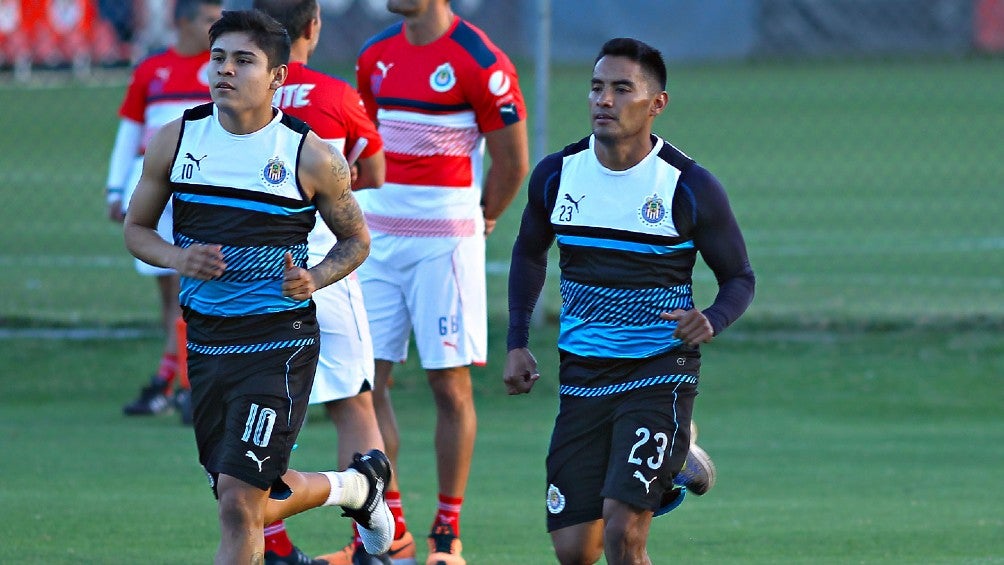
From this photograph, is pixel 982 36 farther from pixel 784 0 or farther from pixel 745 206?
pixel 745 206

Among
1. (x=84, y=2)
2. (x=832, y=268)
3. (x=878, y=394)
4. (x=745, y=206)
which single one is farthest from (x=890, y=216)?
(x=84, y=2)

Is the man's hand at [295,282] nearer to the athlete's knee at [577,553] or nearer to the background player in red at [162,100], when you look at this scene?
the athlete's knee at [577,553]

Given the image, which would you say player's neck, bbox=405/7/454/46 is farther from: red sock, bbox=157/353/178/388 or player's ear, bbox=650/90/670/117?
red sock, bbox=157/353/178/388

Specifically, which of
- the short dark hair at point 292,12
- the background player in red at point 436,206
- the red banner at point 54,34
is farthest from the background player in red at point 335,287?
the red banner at point 54,34

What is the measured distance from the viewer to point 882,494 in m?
8.20

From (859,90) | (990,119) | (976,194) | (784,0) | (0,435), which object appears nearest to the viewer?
(0,435)

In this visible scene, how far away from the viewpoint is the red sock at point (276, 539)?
666 cm

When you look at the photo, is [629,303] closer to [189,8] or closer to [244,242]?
[244,242]

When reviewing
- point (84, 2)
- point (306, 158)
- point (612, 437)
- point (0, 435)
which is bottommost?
point (0, 435)

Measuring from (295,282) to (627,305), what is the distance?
1089 mm

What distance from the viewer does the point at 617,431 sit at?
565 centimetres

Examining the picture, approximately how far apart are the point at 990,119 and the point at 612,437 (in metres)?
22.6

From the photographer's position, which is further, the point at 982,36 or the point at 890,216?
the point at 982,36

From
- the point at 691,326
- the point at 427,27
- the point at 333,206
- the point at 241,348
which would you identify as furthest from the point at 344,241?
the point at 427,27
